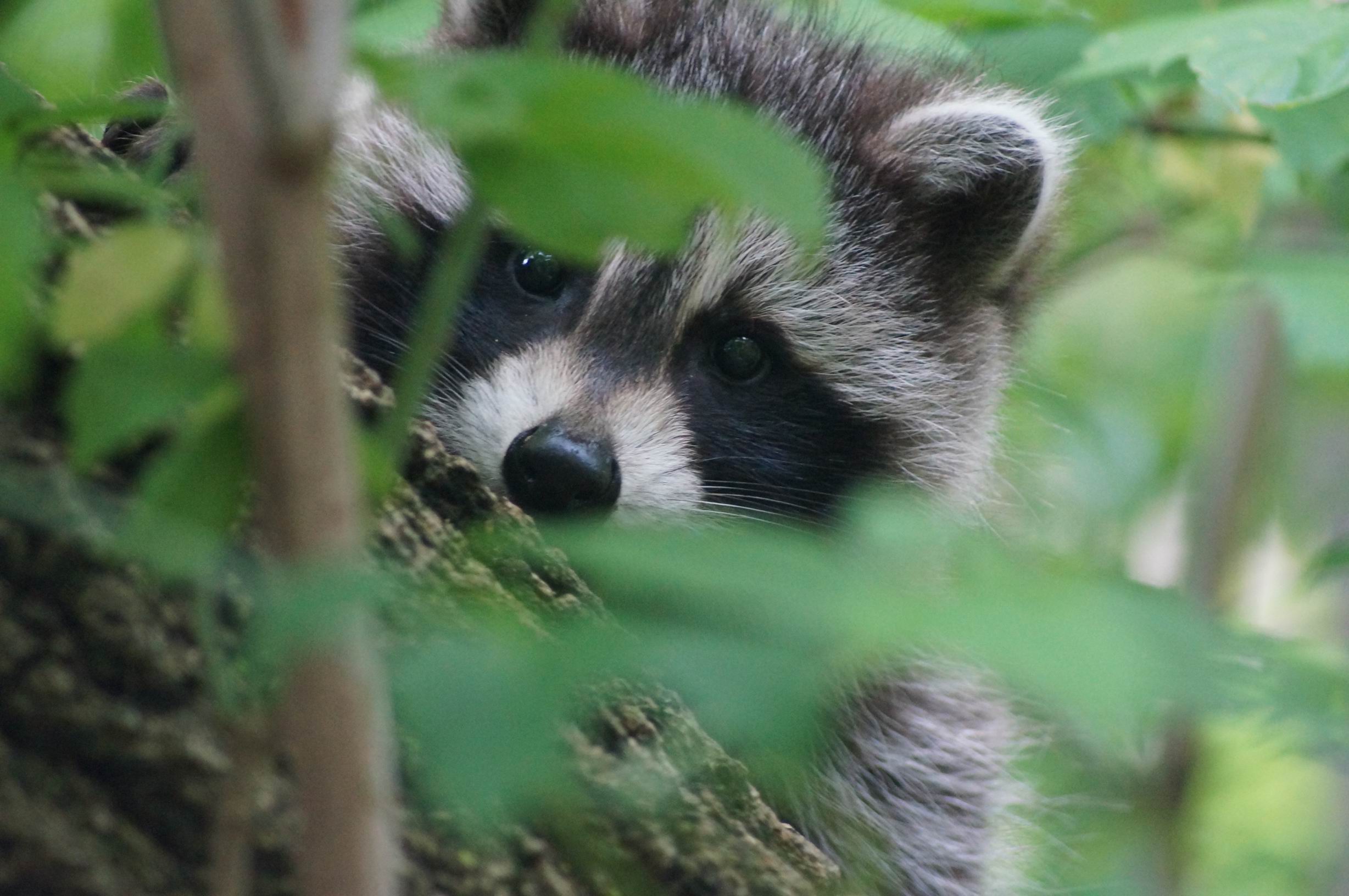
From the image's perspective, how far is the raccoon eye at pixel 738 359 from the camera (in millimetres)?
3904

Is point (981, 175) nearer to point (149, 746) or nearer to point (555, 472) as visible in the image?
point (555, 472)

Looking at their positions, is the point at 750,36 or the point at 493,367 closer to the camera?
the point at 493,367

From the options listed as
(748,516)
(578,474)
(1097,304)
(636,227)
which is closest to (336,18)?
(636,227)

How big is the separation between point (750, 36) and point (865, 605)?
323 centimetres

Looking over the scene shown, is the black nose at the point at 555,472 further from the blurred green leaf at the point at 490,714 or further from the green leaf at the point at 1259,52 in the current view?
the blurred green leaf at the point at 490,714

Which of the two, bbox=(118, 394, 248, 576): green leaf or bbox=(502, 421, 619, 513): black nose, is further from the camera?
bbox=(502, 421, 619, 513): black nose

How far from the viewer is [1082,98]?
398 cm

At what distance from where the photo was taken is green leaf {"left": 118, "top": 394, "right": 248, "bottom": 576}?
1.15 metres

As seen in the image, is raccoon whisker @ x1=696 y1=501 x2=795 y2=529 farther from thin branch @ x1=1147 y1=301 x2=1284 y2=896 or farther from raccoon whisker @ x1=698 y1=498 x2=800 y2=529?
thin branch @ x1=1147 y1=301 x2=1284 y2=896

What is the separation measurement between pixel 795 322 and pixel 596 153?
2.90 m

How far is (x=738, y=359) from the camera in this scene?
12.8 feet

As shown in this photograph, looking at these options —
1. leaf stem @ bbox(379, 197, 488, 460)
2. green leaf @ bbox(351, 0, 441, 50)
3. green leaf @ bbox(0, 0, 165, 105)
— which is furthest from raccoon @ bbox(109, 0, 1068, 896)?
leaf stem @ bbox(379, 197, 488, 460)

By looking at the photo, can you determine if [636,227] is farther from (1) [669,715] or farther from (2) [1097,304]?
(2) [1097,304]

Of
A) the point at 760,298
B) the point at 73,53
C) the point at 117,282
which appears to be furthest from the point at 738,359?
the point at 117,282
